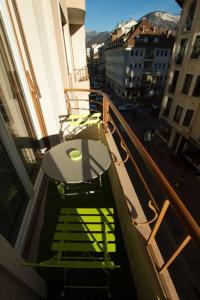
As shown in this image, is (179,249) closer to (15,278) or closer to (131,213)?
(131,213)

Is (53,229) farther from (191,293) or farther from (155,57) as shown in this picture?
(155,57)

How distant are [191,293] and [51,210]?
19.1 feet

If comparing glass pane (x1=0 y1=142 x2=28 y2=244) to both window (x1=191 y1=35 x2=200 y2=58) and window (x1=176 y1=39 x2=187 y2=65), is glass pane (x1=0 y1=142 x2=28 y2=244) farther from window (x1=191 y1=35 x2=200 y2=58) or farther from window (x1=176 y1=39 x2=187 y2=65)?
window (x1=176 y1=39 x2=187 y2=65)

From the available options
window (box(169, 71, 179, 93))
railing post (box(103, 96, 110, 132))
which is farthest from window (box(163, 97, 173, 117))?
railing post (box(103, 96, 110, 132))

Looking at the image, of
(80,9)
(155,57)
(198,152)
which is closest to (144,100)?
(155,57)

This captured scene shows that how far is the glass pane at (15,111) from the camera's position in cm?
204

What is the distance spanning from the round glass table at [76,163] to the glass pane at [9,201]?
1.42 feet

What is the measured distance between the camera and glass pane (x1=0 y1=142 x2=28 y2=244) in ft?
5.94

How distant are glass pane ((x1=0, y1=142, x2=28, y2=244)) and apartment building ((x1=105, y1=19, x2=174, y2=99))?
23.9 metres

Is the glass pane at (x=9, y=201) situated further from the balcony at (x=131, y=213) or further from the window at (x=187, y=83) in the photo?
the window at (x=187, y=83)

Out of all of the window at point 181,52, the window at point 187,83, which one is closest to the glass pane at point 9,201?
the window at point 187,83

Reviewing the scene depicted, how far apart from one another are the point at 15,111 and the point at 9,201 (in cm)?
125

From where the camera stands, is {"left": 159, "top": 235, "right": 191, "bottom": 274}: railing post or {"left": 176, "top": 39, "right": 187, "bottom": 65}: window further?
{"left": 176, "top": 39, "right": 187, "bottom": 65}: window

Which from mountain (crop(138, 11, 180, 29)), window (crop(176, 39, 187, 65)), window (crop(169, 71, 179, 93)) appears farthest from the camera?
mountain (crop(138, 11, 180, 29))
